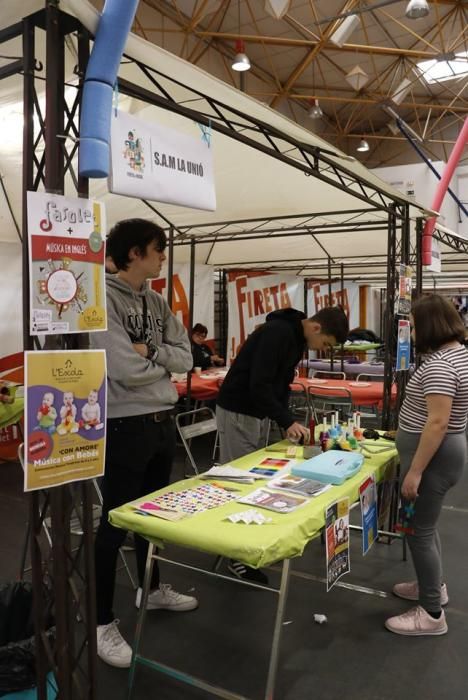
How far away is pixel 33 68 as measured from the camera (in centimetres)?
149

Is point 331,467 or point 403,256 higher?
point 403,256

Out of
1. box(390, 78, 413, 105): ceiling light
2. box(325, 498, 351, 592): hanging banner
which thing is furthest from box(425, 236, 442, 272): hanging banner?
box(390, 78, 413, 105): ceiling light

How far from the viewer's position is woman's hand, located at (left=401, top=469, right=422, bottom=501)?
2279mm

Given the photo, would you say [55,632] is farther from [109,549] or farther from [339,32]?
[339,32]

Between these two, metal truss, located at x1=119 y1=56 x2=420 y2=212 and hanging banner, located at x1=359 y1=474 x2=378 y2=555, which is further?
hanging banner, located at x1=359 y1=474 x2=378 y2=555

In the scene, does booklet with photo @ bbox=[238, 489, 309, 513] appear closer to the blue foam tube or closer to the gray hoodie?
the gray hoodie

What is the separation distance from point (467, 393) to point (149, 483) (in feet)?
4.44

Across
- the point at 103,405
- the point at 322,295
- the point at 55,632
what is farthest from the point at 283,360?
the point at 322,295

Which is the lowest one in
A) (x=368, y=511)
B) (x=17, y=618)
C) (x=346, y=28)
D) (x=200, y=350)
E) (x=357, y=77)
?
(x=17, y=618)

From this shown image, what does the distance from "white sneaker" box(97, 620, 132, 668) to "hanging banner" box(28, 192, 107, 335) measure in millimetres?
1348

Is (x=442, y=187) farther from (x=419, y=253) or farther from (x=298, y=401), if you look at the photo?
(x=298, y=401)

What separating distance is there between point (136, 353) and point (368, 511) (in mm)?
1221

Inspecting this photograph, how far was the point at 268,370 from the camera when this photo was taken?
2.67 m

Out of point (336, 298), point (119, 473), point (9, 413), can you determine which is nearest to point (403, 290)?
point (119, 473)
